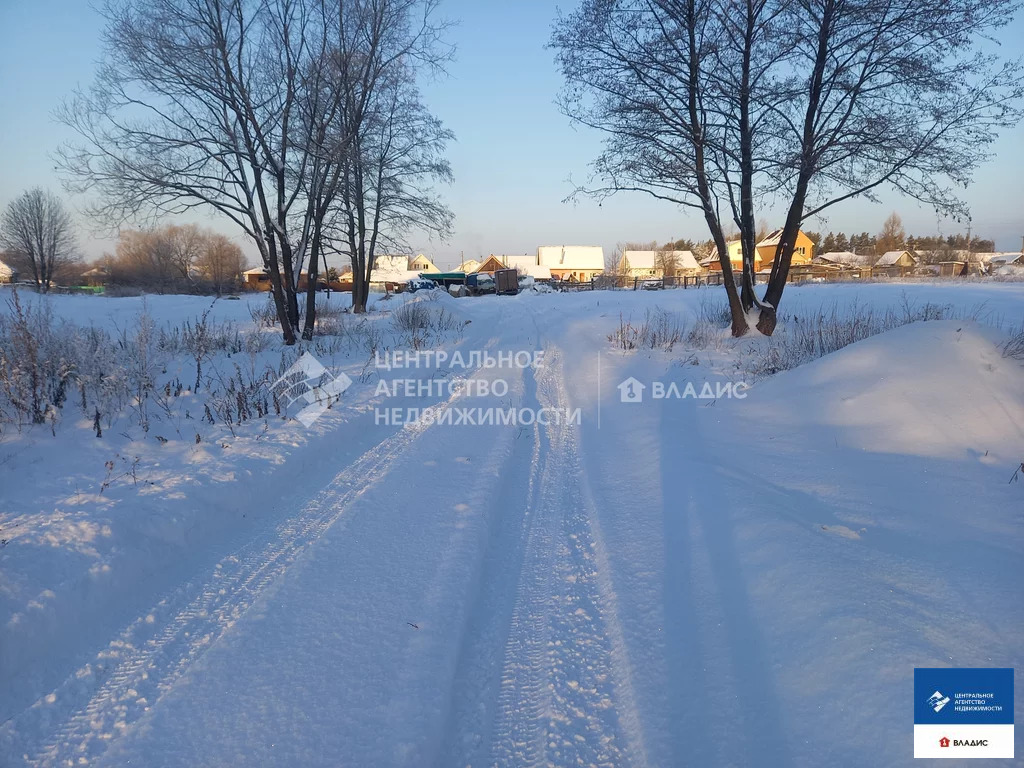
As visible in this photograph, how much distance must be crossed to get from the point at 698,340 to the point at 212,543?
11.0 metres

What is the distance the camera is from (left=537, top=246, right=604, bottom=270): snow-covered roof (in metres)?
90.8

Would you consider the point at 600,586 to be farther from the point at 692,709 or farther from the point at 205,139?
the point at 205,139

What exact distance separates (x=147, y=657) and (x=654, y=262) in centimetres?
8824

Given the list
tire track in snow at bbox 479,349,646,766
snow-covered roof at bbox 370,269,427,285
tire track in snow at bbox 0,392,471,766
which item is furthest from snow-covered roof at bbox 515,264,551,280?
tire track in snow at bbox 0,392,471,766

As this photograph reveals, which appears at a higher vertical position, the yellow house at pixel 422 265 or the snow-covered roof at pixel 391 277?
the yellow house at pixel 422 265

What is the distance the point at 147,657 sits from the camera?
2.73 meters

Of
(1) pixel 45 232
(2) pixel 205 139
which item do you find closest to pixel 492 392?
(2) pixel 205 139

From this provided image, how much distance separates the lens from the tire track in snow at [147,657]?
2.28 m

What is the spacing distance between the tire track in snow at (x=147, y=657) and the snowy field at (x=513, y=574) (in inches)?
0.6

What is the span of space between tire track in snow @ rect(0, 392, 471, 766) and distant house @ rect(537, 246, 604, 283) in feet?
290

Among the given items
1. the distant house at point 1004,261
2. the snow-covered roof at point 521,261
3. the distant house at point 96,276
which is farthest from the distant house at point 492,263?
the distant house at point 1004,261

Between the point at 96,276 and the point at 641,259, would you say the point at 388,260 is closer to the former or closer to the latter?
the point at 96,276

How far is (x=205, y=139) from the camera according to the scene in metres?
11.5

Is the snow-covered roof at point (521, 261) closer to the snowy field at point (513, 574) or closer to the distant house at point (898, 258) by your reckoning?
the distant house at point (898, 258)
